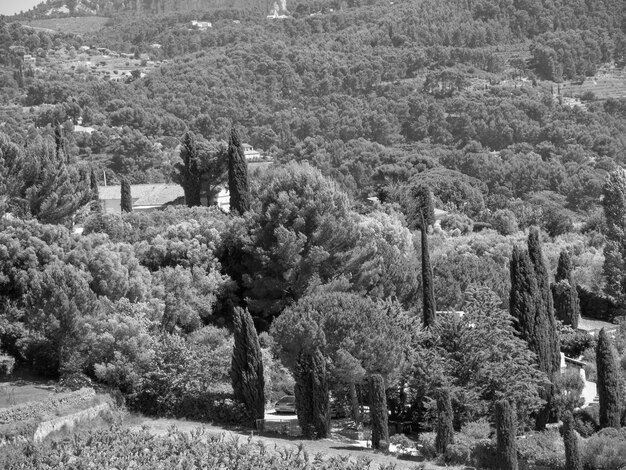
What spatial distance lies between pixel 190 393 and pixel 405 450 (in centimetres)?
574

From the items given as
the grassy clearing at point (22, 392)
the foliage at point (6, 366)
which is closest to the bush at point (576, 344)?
the grassy clearing at point (22, 392)

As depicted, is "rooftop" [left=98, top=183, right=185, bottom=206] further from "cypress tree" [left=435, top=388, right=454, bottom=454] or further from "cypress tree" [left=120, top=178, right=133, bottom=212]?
"cypress tree" [left=435, top=388, right=454, bottom=454]

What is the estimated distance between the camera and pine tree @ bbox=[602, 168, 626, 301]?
137ft

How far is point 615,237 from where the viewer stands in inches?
1676

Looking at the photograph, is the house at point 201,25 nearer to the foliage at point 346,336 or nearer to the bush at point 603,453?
the foliage at point 346,336

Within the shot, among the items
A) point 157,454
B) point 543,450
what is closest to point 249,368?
point 157,454

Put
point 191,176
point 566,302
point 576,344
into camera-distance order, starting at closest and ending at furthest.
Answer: point 576,344, point 566,302, point 191,176

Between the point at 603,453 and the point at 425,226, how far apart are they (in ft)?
38.1

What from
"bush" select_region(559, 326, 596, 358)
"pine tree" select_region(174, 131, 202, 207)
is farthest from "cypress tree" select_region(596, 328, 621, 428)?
"pine tree" select_region(174, 131, 202, 207)

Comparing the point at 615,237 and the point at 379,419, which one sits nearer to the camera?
the point at 379,419

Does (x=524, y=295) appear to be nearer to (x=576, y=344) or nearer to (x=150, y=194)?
(x=576, y=344)

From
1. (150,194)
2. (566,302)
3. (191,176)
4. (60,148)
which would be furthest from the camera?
(150,194)

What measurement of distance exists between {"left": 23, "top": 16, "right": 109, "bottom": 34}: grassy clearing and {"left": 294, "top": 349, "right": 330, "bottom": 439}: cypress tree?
14410cm

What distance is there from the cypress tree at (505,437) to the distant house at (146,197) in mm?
30933
